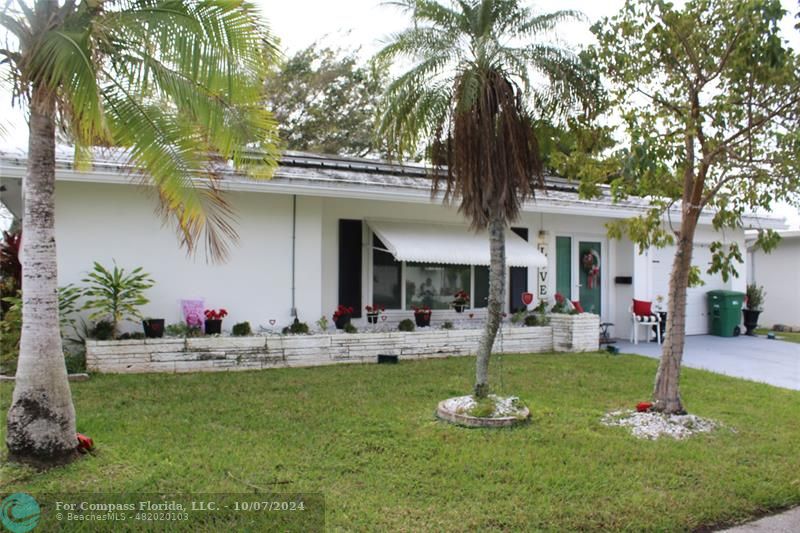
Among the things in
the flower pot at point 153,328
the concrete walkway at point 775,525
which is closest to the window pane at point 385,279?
the flower pot at point 153,328

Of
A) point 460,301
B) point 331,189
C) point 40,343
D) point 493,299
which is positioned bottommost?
point 40,343

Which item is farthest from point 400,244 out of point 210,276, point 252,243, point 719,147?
point 719,147

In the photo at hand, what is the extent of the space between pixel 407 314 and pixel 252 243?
174 inches

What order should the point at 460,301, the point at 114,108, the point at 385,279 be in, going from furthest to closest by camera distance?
1. the point at 460,301
2. the point at 385,279
3. the point at 114,108

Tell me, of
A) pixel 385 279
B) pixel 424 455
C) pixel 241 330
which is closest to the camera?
pixel 424 455

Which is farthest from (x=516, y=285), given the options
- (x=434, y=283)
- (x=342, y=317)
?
(x=342, y=317)

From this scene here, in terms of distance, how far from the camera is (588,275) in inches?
715

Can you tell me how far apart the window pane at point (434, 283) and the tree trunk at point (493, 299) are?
21.9 feet

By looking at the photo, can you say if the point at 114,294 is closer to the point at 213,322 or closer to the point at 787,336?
the point at 213,322

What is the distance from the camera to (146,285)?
11688 millimetres

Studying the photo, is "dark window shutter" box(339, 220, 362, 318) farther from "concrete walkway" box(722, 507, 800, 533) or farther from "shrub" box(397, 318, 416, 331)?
"concrete walkway" box(722, 507, 800, 533)

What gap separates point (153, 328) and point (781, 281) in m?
24.5

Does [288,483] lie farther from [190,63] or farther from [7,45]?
[7,45]

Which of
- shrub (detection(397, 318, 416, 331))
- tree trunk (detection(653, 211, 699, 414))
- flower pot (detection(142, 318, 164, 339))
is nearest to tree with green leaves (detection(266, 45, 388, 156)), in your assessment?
shrub (detection(397, 318, 416, 331))
